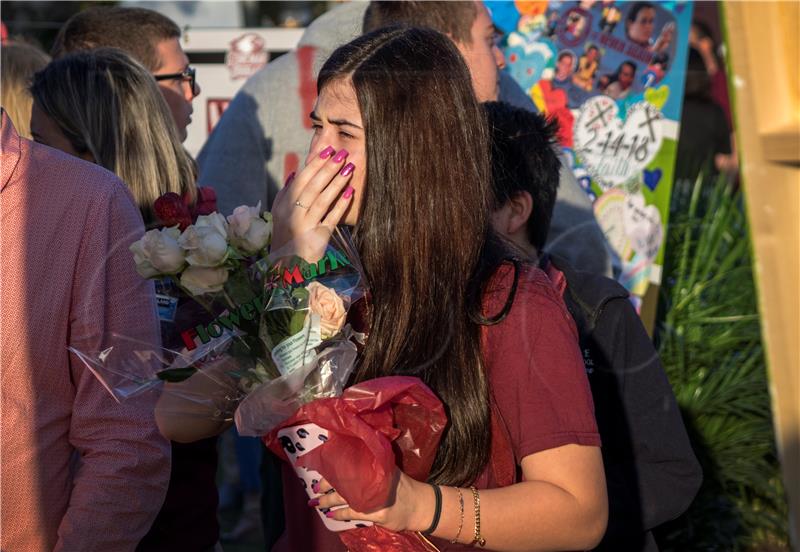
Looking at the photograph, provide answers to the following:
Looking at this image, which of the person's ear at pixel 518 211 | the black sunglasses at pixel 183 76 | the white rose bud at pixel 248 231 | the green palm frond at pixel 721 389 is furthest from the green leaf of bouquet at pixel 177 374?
the green palm frond at pixel 721 389

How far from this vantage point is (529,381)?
1945mm

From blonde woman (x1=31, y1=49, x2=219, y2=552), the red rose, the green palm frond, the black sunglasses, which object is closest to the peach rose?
the red rose

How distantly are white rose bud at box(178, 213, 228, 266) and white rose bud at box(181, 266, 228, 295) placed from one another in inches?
0.6

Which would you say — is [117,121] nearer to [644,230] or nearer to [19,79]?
[19,79]

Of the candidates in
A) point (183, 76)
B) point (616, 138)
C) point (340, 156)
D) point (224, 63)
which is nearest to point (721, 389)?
point (616, 138)

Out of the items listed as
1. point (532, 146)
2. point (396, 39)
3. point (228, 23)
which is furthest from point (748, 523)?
point (228, 23)

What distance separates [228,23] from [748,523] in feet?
15.5

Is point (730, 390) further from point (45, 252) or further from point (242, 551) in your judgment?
point (45, 252)

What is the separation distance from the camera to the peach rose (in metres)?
1.89

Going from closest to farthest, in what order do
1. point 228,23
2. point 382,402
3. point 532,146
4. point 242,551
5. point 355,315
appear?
point 382,402 < point 355,315 < point 532,146 < point 242,551 < point 228,23

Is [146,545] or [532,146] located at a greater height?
[532,146]

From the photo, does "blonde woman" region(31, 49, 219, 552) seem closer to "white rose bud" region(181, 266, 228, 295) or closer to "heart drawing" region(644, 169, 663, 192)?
"white rose bud" region(181, 266, 228, 295)

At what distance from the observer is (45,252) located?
6.93ft

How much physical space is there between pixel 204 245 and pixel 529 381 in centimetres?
65
